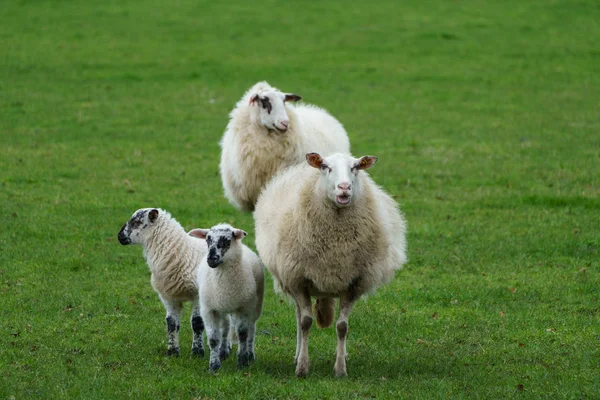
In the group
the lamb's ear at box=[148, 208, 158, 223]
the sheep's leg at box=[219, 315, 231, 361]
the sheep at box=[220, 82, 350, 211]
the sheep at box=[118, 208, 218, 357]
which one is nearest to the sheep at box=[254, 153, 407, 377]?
the sheep's leg at box=[219, 315, 231, 361]

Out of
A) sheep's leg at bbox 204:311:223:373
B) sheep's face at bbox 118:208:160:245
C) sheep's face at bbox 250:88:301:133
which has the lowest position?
sheep's leg at bbox 204:311:223:373

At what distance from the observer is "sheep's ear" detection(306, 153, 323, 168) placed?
27.2ft

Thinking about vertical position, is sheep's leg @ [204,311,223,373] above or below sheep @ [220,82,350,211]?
below

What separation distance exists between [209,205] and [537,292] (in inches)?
240

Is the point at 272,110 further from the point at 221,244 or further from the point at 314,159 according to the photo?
the point at 221,244

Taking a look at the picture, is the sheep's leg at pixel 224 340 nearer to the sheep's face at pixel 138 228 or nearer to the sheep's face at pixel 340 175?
the sheep's face at pixel 138 228

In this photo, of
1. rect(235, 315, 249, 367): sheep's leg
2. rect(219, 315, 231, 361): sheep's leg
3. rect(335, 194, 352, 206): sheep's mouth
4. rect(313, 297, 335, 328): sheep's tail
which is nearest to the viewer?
rect(335, 194, 352, 206): sheep's mouth

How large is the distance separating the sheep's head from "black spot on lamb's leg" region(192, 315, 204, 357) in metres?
0.97

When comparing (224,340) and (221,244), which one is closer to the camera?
(221,244)

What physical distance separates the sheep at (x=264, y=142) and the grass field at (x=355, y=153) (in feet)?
4.99

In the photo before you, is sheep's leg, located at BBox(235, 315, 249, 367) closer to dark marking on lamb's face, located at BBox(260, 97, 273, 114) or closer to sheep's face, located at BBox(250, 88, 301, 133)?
sheep's face, located at BBox(250, 88, 301, 133)

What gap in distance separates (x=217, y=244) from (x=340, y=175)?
4.00ft

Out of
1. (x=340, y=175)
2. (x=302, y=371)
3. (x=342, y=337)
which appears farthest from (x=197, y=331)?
(x=340, y=175)

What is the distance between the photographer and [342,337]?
8.21 metres
